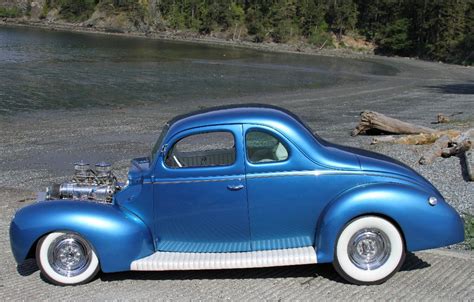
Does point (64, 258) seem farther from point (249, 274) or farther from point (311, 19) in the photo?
point (311, 19)

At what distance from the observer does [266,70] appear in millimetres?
57500

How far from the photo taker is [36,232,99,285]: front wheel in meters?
5.73

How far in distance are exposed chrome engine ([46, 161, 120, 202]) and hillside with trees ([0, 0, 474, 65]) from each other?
78.4m

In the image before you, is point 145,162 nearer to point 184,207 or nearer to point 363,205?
point 184,207

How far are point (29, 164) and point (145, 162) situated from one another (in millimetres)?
9609

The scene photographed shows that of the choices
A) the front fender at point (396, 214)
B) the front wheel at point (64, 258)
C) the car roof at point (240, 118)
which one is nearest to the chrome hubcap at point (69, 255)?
the front wheel at point (64, 258)

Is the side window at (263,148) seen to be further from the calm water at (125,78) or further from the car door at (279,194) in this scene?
the calm water at (125,78)

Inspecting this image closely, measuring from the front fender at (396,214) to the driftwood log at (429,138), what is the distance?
5.04m

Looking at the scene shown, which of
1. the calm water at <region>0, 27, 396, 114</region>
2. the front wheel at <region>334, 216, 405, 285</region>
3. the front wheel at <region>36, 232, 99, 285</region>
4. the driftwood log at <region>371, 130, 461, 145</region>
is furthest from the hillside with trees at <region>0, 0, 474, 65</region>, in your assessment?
the front wheel at <region>36, 232, 99, 285</region>

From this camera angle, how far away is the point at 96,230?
223 inches

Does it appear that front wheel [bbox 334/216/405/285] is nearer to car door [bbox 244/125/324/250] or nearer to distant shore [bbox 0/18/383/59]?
car door [bbox 244/125/324/250]

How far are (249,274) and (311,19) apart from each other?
11648 centimetres

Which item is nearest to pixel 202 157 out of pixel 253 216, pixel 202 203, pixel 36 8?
pixel 202 203

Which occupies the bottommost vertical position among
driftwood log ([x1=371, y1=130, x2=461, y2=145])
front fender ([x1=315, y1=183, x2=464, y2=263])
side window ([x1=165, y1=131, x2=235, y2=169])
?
driftwood log ([x1=371, y1=130, x2=461, y2=145])
